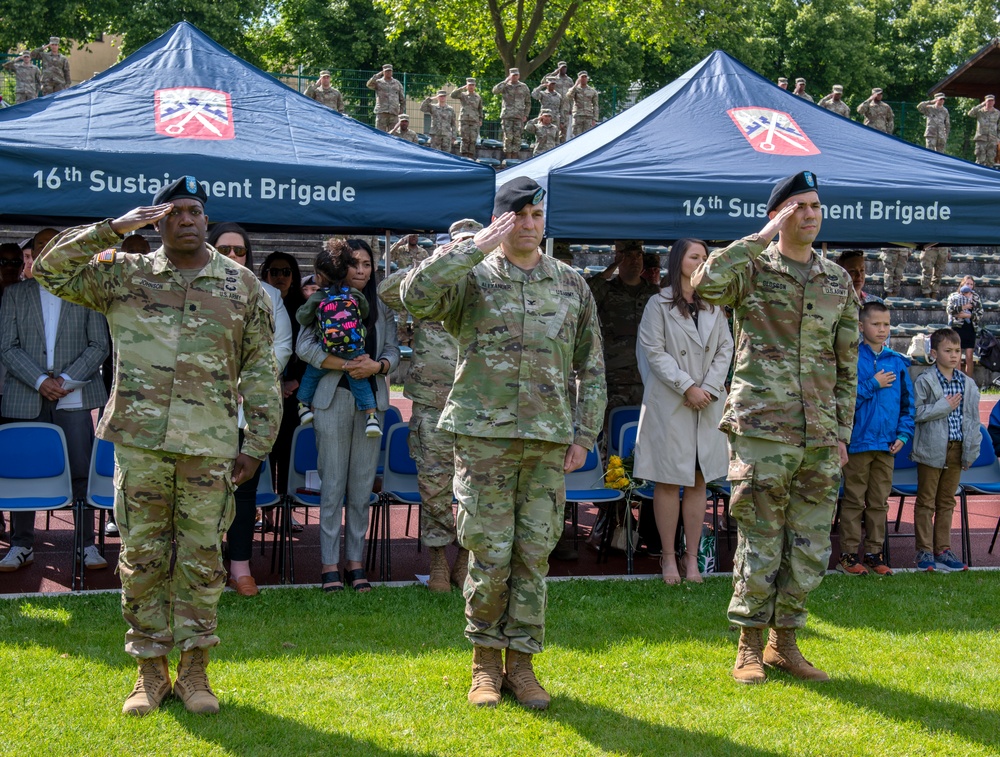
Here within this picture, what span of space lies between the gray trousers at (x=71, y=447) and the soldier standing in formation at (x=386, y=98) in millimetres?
19326

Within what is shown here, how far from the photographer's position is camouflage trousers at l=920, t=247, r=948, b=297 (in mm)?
23562

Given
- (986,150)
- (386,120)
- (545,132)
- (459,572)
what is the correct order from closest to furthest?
(459,572), (545,132), (386,120), (986,150)

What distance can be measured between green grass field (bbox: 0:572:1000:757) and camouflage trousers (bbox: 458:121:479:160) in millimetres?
20553

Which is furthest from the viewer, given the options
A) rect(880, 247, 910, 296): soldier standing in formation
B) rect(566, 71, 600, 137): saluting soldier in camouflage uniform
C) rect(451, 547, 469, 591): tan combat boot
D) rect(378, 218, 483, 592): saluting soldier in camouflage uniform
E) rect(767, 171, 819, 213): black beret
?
rect(566, 71, 600, 137): saluting soldier in camouflage uniform

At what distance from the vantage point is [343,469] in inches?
259

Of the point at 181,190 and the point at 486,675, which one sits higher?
the point at 181,190

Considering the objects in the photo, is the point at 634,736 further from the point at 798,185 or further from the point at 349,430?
the point at 349,430

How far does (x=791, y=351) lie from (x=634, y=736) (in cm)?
191

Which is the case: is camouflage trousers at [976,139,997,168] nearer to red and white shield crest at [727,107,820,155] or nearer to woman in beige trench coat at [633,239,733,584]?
red and white shield crest at [727,107,820,155]

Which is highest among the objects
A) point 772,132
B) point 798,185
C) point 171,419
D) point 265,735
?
point 772,132

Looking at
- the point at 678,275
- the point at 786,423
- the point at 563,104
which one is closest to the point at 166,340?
the point at 786,423

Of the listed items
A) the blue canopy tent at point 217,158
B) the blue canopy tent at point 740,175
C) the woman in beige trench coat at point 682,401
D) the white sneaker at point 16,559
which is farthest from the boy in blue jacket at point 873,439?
the white sneaker at point 16,559

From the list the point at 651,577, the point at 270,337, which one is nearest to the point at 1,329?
the point at 270,337

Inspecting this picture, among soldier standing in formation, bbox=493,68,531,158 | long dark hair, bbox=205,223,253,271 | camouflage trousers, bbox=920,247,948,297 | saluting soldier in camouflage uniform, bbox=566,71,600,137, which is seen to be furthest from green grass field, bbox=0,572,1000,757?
saluting soldier in camouflage uniform, bbox=566,71,600,137
